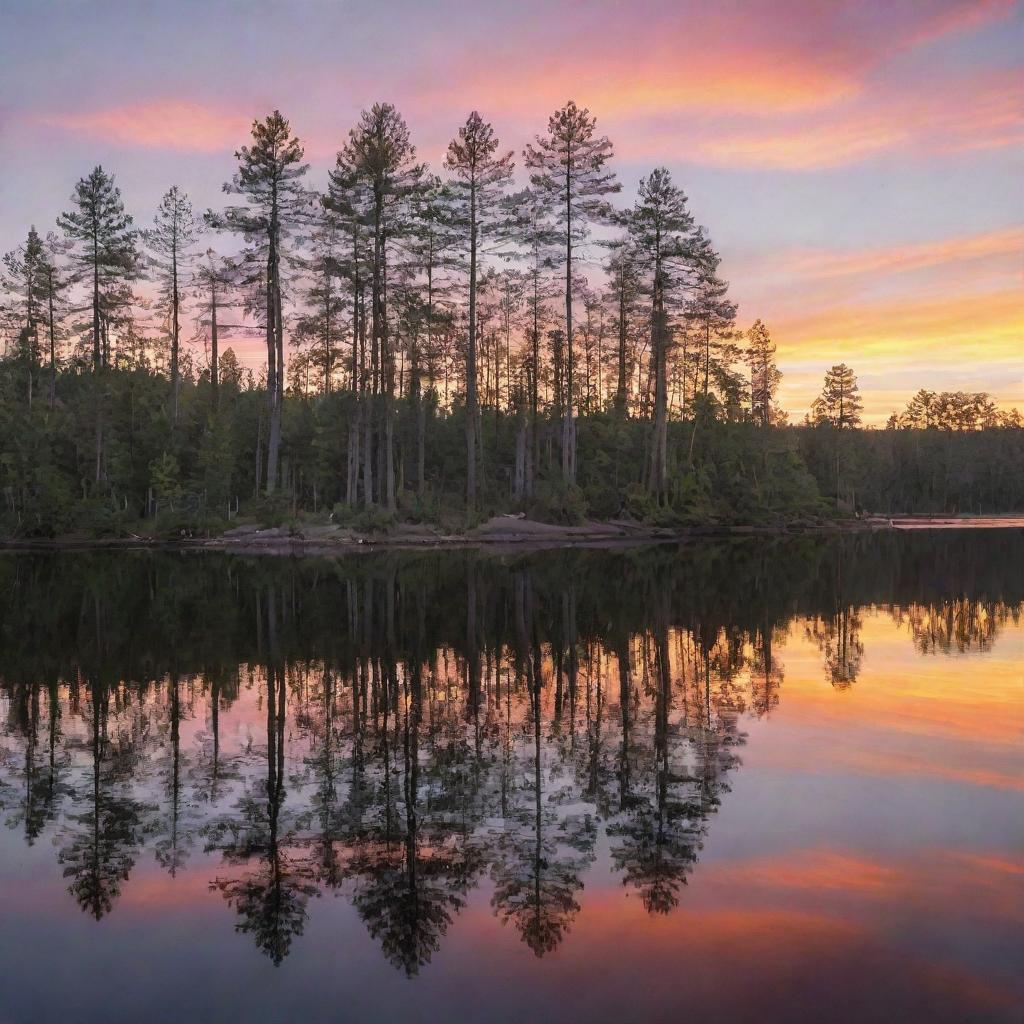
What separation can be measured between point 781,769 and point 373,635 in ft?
29.3

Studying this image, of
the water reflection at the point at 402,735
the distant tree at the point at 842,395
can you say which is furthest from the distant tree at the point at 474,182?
the distant tree at the point at 842,395

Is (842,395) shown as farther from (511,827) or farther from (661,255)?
(511,827)

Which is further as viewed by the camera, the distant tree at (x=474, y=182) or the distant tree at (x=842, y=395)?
the distant tree at (x=842, y=395)

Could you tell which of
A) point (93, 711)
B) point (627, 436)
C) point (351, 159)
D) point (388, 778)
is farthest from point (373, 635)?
point (627, 436)

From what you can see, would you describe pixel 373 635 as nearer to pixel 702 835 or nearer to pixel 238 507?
pixel 702 835

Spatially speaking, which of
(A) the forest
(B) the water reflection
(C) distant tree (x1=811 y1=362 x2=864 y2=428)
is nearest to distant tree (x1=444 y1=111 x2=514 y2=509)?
(A) the forest

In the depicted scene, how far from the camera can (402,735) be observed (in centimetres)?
938

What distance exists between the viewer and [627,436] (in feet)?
200

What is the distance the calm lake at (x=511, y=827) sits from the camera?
4727 millimetres

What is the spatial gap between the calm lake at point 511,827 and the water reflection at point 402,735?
0.15 ft

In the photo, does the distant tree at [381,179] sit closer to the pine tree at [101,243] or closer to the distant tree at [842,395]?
the pine tree at [101,243]

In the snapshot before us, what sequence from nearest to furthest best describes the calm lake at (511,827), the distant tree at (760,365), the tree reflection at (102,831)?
the calm lake at (511,827)
the tree reflection at (102,831)
the distant tree at (760,365)

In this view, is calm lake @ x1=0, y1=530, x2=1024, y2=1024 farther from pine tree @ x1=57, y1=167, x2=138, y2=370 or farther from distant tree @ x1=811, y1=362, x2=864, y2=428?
distant tree @ x1=811, y1=362, x2=864, y2=428

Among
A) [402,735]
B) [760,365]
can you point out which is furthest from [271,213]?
[760,365]
